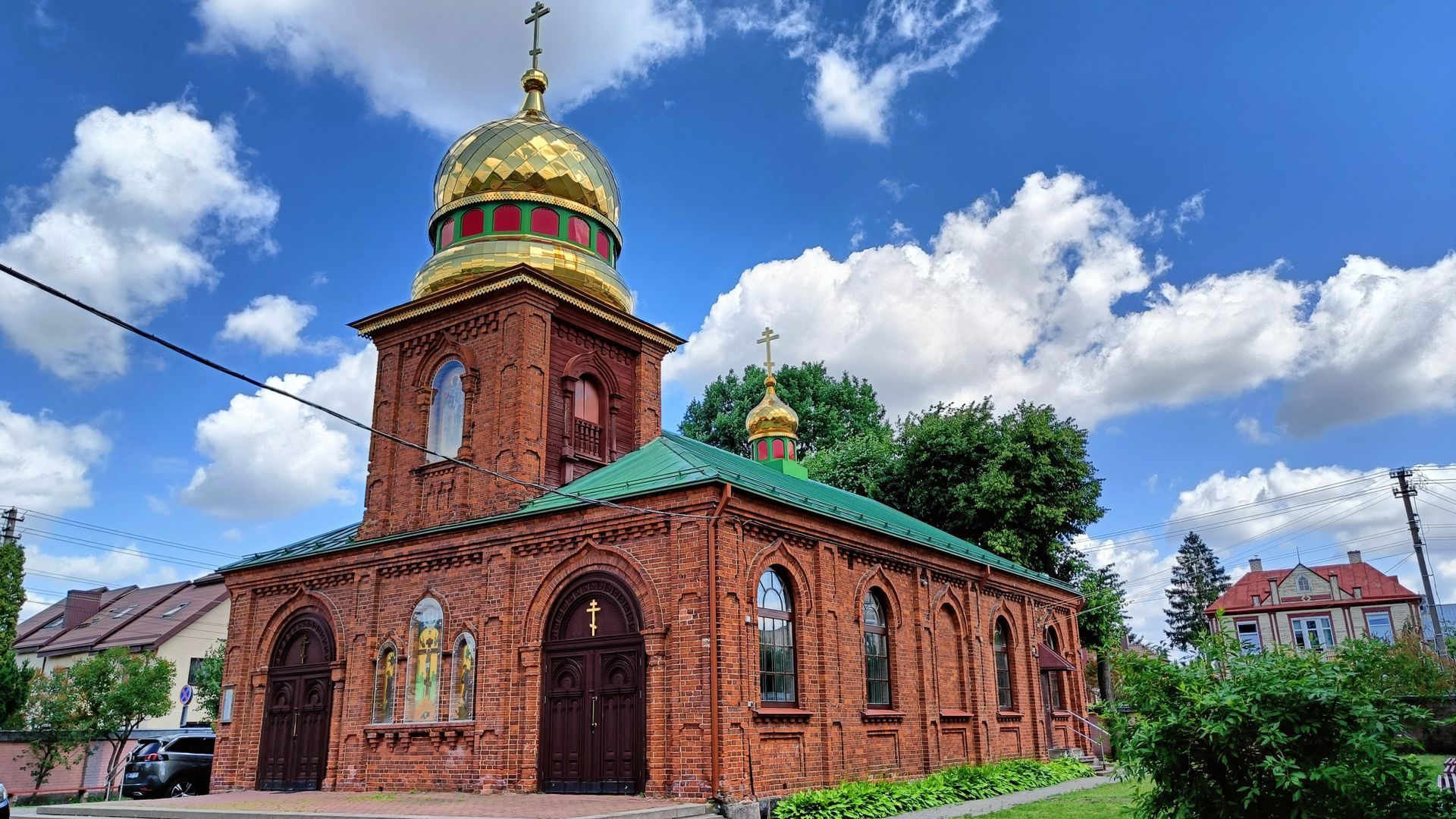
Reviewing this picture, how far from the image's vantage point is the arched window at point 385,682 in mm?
17172

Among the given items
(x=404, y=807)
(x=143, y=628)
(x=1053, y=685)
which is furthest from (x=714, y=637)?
(x=143, y=628)

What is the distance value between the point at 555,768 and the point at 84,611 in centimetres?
3699

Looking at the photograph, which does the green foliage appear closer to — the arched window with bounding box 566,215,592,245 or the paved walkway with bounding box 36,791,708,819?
the paved walkway with bounding box 36,791,708,819

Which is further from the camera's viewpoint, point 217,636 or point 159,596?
point 159,596

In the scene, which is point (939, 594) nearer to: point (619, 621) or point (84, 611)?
point (619, 621)

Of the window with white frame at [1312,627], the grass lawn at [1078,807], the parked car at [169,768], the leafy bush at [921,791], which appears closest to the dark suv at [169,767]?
the parked car at [169,768]

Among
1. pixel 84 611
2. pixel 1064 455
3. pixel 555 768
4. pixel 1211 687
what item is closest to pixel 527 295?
pixel 555 768

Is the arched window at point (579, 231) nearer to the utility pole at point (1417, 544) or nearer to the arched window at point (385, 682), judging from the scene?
the arched window at point (385, 682)

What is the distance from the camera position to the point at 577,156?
20.8m

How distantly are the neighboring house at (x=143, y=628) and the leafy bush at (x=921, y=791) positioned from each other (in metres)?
25.2

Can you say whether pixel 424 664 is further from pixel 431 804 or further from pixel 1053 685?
pixel 1053 685

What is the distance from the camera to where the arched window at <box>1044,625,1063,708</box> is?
25.0 m

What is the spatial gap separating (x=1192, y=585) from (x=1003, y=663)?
4851cm

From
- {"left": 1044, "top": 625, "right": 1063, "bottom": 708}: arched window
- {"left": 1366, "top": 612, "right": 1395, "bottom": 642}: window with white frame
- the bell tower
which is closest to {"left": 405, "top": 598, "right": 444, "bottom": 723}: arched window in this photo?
the bell tower
